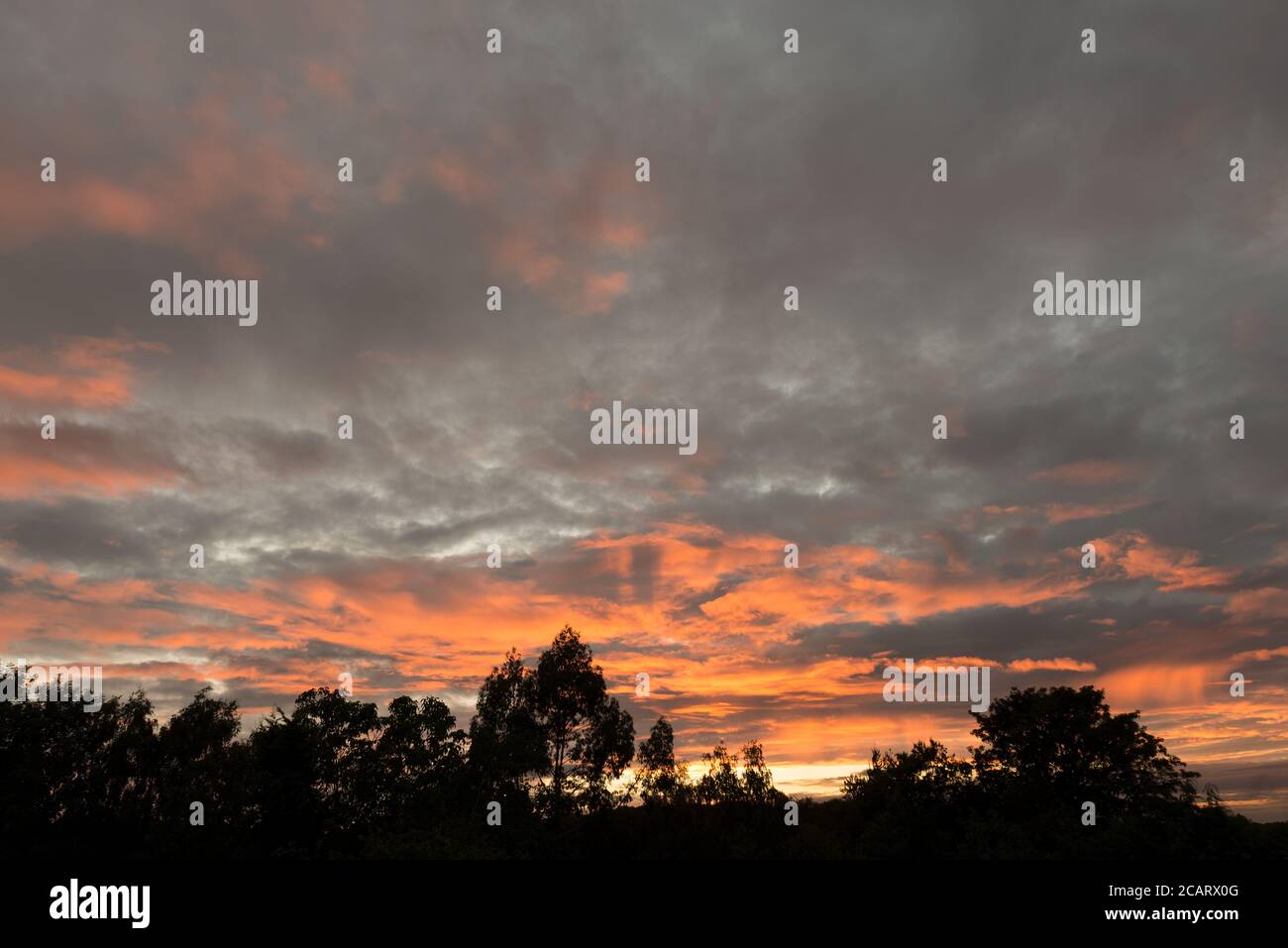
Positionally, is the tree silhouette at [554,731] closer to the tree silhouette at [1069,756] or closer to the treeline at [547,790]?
the treeline at [547,790]

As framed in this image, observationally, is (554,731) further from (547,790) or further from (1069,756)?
(1069,756)

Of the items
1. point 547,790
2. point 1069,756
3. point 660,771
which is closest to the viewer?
point 1069,756

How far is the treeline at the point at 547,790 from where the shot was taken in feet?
175

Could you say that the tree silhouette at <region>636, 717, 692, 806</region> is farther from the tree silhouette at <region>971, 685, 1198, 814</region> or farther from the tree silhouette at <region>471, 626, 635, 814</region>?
the tree silhouette at <region>971, 685, 1198, 814</region>

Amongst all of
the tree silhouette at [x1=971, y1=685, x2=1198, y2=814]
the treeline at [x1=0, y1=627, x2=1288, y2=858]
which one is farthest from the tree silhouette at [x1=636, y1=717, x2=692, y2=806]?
the tree silhouette at [x1=971, y1=685, x2=1198, y2=814]

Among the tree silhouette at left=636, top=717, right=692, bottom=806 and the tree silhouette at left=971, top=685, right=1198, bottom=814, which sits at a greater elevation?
the tree silhouette at left=971, top=685, right=1198, bottom=814

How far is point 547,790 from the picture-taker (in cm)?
6719

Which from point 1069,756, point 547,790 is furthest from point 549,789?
point 1069,756

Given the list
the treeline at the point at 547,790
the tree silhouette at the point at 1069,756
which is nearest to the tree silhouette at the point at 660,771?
the treeline at the point at 547,790

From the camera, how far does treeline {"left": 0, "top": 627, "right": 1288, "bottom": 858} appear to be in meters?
53.2

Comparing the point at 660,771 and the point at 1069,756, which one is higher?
the point at 1069,756
